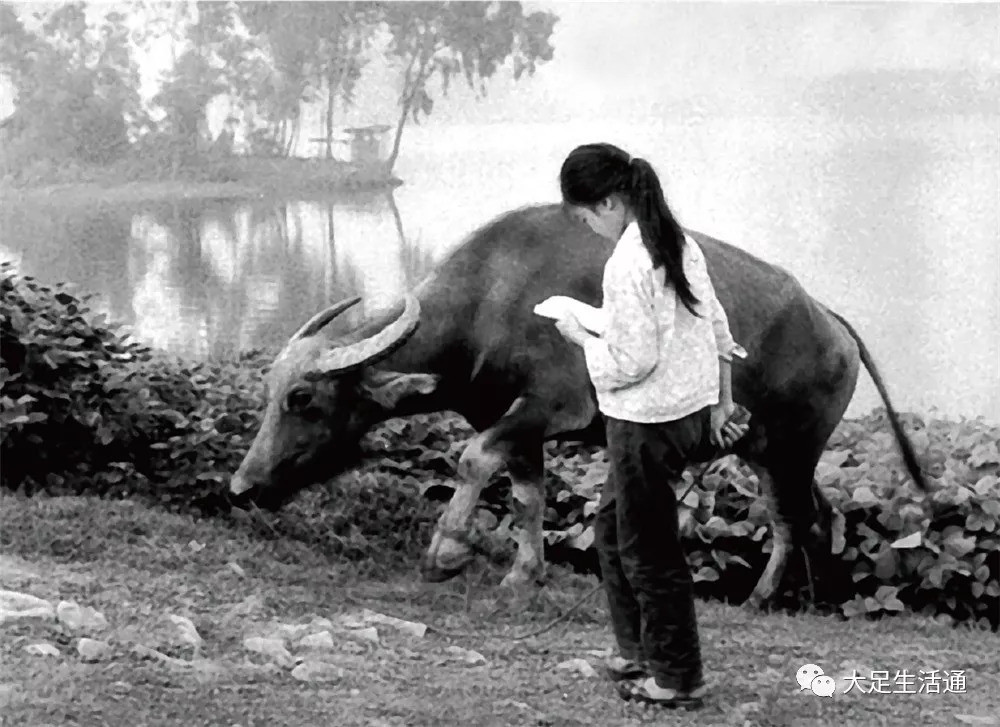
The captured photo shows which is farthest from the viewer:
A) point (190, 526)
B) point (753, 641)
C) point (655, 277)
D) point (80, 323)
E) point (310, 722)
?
point (80, 323)

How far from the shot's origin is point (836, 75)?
3.28 meters

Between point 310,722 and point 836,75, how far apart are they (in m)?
2.10

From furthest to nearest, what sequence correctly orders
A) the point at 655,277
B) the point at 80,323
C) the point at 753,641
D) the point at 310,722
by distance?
the point at 80,323, the point at 753,641, the point at 310,722, the point at 655,277

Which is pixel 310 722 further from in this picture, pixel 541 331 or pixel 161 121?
pixel 161 121

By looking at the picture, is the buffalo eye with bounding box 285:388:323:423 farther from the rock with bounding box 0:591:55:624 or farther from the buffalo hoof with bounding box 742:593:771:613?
the buffalo hoof with bounding box 742:593:771:613

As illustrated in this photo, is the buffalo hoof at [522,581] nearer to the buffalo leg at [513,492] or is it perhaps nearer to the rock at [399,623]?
the buffalo leg at [513,492]

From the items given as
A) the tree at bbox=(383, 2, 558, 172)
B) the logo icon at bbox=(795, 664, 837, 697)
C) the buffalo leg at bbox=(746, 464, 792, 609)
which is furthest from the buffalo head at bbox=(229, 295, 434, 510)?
the logo icon at bbox=(795, 664, 837, 697)

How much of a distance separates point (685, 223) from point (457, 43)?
0.75m

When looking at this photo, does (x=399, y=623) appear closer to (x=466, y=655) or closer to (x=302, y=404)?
(x=466, y=655)

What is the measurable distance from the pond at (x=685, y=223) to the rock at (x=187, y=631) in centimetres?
76

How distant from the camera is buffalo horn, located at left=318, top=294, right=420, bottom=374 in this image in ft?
9.55

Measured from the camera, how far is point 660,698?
98.8 inches

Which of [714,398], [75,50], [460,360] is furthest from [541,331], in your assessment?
[75,50]

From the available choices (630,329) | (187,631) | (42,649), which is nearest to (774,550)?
(630,329)
